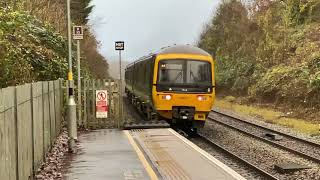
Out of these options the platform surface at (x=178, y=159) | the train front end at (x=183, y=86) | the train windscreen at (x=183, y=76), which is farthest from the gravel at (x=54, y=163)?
the train windscreen at (x=183, y=76)

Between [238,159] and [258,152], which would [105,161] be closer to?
[238,159]

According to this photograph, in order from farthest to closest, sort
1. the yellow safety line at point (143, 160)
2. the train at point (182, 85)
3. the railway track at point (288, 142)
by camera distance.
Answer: the train at point (182, 85) → the railway track at point (288, 142) → the yellow safety line at point (143, 160)

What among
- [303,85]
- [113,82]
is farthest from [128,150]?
[303,85]

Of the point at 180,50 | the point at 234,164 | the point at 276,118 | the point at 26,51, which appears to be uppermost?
the point at 180,50

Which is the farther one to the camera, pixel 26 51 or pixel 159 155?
pixel 26 51

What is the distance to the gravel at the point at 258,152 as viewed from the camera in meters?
12.2

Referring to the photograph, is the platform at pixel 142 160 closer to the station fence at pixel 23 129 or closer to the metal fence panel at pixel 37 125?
the metal fence panel at pixel 37 125

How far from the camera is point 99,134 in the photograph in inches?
621

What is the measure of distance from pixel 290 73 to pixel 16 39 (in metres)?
19.1

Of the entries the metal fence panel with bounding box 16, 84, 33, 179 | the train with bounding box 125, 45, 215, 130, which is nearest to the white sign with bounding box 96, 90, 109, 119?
the train with bounding box 125, 45, 215, 130

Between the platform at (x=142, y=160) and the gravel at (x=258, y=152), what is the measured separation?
6.56 feet

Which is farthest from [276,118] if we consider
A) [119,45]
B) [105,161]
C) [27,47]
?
[105,161]

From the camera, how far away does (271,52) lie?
3766 centimetres

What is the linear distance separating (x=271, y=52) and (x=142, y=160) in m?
28.2
